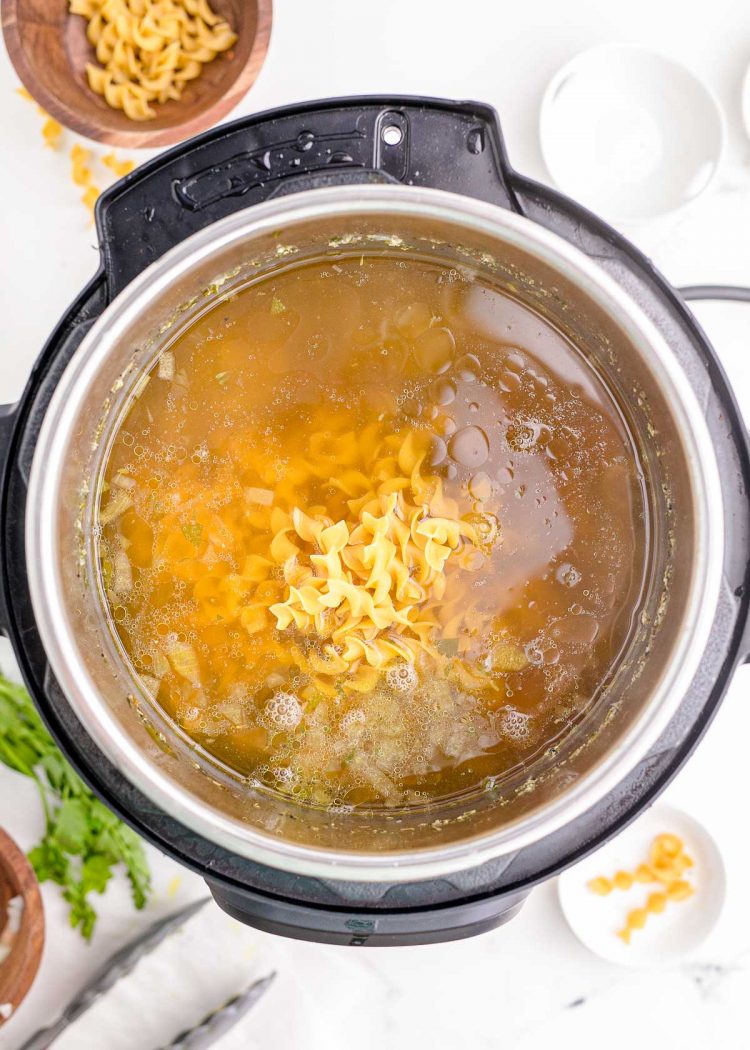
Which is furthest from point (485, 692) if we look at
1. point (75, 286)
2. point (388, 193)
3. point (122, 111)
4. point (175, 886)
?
point (122, 111)

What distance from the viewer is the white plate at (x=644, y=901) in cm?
128

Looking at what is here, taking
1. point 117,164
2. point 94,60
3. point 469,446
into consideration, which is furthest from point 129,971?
point 94,60

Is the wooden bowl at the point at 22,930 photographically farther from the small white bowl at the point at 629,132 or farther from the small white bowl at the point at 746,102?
the small white bowl at the point at 746,102

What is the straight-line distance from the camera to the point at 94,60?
1225mm

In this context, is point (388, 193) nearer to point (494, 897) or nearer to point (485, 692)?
point (485, 692)

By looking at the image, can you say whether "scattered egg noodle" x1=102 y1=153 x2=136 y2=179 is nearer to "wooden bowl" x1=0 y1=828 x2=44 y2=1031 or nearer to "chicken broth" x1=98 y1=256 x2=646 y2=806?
"chicken broth" x1=98 y1=256 x2=646 y2=806

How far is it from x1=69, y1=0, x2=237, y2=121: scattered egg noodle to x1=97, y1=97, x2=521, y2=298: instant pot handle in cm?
40

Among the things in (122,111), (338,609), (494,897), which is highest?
(122,111)

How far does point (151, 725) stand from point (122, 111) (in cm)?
83

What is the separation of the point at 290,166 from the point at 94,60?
0.55 m

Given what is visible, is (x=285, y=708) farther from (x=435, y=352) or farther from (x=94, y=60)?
(x=94, y=60)

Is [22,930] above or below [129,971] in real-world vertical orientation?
above

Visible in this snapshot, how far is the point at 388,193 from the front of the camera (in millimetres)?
820

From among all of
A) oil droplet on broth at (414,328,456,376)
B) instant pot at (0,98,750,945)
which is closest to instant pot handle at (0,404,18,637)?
instant pot at (0,98,750,945)
